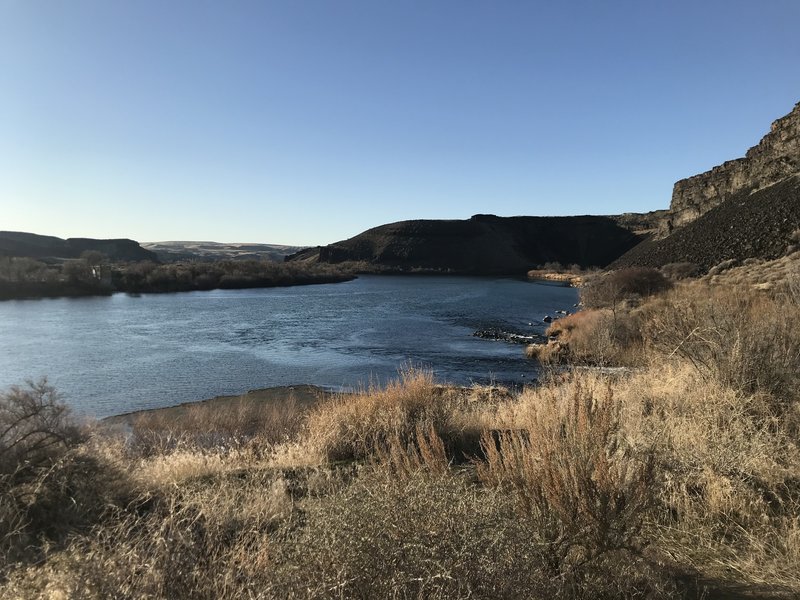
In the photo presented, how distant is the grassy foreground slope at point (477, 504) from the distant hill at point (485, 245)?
379 ft

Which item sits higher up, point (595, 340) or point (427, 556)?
point (427, 556)

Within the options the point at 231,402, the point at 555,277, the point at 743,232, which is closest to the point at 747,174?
the point at 743,232

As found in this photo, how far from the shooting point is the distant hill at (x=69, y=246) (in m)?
128

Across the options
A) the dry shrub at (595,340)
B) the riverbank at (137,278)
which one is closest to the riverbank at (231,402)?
the dry shrub at (595,340)

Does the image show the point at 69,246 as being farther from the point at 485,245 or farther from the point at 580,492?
the point at 580,492

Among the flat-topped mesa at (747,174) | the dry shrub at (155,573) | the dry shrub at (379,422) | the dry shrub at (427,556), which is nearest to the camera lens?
the dry shrub at (427,556)

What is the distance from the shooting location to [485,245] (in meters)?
144

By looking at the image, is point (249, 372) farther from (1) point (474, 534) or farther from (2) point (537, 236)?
(2) point (537, 236)

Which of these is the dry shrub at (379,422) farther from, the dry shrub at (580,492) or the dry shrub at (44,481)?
the dry shrub at (580,492)

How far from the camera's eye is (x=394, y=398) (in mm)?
8906

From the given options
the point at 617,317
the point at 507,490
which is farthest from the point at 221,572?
the point at 617,317

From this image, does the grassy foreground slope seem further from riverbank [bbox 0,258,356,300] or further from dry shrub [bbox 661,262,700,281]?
riverbank [bbox 0,258,356,300]

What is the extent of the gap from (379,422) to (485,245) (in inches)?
5472

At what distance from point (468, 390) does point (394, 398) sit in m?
7.61
